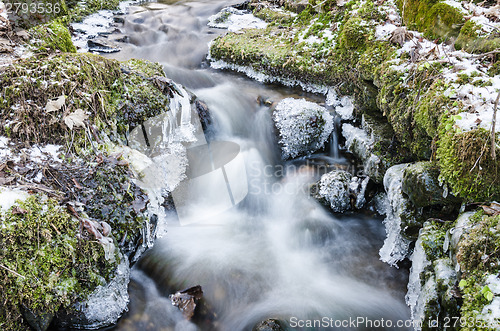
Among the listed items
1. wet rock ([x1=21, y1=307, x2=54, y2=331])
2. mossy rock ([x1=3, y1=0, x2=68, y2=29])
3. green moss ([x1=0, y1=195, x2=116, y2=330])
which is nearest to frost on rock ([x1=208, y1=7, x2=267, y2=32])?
mossy rock ([x1=3, y1=0, x2=68, y2=29])

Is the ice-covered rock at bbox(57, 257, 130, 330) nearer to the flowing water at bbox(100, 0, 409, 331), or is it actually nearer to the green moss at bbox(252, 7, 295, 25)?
the flowing water at bbox(100, 0, 409, 331)

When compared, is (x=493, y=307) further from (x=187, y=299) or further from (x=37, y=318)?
(x=37, y=318)

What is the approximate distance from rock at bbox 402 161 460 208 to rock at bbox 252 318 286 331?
2374 mm

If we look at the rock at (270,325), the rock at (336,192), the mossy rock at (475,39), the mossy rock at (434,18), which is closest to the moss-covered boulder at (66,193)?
the rock at (270,325)

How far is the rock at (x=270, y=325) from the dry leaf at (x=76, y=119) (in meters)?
3.54

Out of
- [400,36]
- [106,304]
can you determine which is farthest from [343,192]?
[106,304]

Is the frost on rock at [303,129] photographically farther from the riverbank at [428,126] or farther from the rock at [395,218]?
the rock at [395,218]

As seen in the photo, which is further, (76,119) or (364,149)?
(364,149)

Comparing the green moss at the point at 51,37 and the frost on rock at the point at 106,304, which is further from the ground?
the green moss at the point at 51,37

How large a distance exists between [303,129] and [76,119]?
424 cm

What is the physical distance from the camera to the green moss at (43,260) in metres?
3.00

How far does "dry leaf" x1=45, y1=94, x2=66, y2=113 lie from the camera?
157 inches

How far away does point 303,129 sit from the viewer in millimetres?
6457

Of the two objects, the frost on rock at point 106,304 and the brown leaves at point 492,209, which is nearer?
the brown leaves at point 492,209
